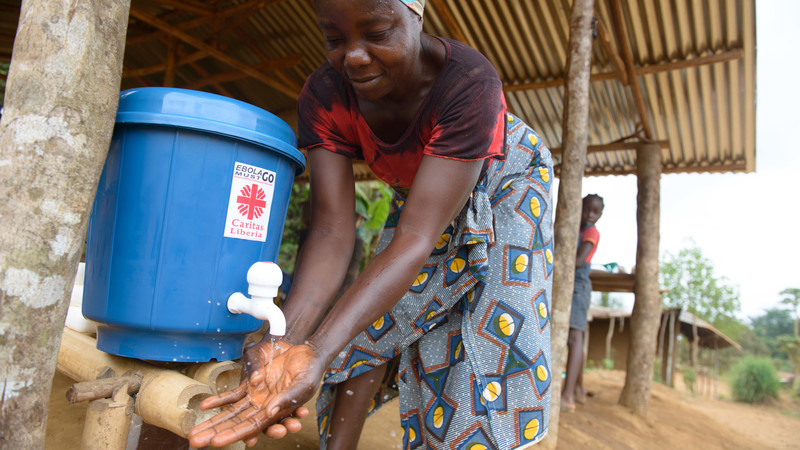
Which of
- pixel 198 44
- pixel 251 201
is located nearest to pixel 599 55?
pixel 198 44

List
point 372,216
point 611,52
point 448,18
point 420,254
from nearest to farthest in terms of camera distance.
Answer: point 420,254 → point 448,18 → point 611,52 → point 372,216

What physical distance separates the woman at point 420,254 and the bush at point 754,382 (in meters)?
16.5

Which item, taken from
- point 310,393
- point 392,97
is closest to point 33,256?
point 310,393

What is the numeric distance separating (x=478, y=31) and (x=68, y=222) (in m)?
4.17

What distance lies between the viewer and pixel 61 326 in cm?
109

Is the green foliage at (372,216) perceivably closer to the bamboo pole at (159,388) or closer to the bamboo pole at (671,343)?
the bamboo pole at (159,388)

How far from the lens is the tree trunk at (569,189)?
112 inches

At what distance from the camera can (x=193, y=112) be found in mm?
1214

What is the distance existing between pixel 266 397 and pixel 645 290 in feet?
15.4

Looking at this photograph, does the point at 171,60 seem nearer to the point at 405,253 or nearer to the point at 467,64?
the point at 467,64

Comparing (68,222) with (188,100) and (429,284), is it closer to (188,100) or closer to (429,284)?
(188,100)

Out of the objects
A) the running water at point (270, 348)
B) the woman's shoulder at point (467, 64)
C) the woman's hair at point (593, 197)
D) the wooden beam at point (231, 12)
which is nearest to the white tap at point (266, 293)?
the running water at point (270, 348)

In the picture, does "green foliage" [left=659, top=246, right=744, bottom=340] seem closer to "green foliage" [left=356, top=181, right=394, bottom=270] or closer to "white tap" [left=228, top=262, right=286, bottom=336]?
"green foliage" [left=356, top=181, right=394, bottom=270]

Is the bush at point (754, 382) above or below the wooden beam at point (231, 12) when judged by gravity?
below
